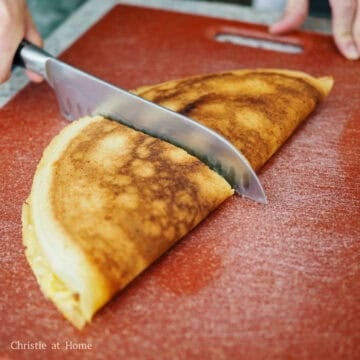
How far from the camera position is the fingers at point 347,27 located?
1748mm

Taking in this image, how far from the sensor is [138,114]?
1.37 metres

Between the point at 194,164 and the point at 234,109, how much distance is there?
0.23 metres

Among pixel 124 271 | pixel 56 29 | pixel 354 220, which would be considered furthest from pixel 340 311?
pixel 56 29

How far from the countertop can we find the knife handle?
366mm

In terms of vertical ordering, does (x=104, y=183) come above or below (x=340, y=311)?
above

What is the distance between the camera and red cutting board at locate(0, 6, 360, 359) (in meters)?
1.01

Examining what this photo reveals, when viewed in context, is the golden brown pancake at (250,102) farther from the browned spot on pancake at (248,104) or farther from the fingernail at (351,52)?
the fingernail at (351,52)

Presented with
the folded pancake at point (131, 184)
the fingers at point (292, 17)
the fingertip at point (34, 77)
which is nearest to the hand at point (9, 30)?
the fingertip at point (34, 77)

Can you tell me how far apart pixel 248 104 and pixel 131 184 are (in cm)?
42

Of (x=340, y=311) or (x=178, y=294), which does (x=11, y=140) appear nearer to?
(x=178, y=294)

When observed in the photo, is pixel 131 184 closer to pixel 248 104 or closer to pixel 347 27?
pixel 248 104

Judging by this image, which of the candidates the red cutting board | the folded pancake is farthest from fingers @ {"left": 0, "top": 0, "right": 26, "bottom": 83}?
the folded pancake

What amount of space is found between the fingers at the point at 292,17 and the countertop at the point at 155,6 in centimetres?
13

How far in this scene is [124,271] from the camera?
1079mm
